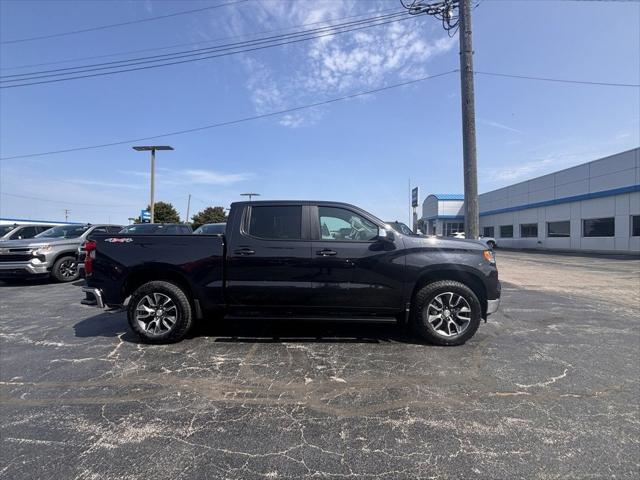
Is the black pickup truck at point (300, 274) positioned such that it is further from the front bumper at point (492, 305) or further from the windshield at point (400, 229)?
the windshield at point (400, 229)

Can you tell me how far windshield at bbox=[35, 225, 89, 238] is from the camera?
11.5 metres

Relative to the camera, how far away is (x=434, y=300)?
4.91 meters

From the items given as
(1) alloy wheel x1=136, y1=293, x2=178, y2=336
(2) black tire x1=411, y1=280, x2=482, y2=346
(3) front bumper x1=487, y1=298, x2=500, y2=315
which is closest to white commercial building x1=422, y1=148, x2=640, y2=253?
(3) front bumper x1=487, y1=298, x2=500, y2=315

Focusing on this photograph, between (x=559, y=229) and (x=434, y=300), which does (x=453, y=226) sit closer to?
(x=559, y=229)

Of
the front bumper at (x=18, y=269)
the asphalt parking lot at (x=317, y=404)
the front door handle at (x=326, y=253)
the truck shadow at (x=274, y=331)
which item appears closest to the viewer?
the asphalt parking lot at (x=317, y=404)

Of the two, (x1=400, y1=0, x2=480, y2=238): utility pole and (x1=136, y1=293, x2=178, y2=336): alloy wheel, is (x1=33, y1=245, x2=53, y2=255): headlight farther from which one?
(x1=400, y1=0, x2=480, y2=238): utility pole

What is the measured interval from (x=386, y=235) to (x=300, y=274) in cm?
129

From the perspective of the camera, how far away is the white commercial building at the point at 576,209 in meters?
25.4

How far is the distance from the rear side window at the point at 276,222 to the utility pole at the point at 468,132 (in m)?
5.68

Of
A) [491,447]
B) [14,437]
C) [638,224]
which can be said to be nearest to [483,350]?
[491,447]

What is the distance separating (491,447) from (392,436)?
0.73 meters

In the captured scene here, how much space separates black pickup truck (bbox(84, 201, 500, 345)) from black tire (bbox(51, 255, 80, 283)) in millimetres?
7354

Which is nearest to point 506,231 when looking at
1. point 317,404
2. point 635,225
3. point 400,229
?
point 635,225

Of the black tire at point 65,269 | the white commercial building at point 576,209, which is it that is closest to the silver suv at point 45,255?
the black tire at point 65,269
